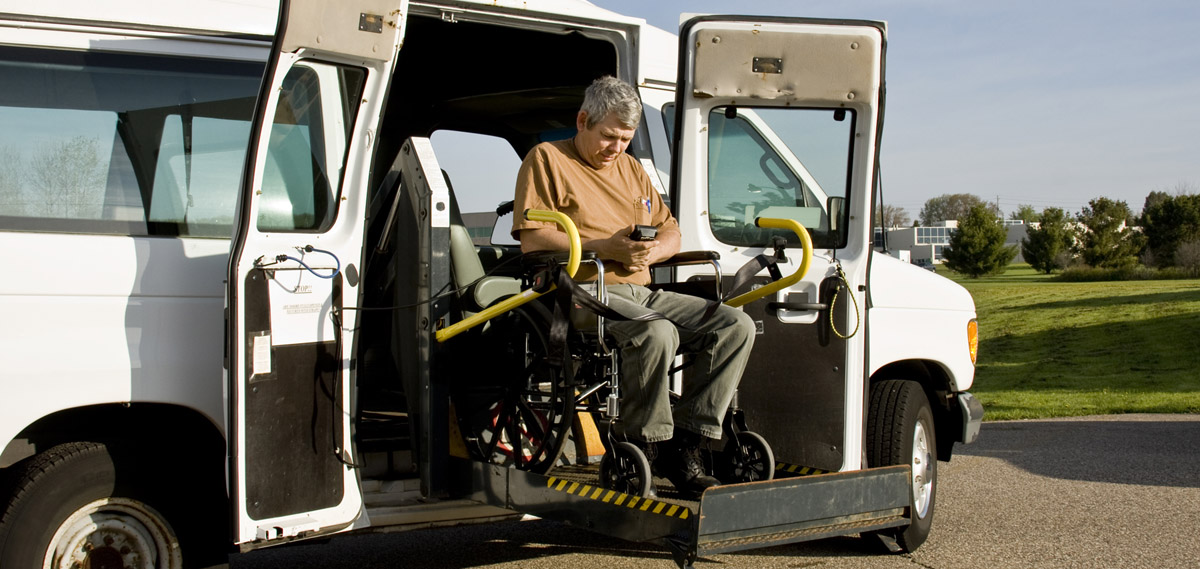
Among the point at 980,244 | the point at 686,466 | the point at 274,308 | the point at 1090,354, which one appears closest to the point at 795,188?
the point at 686,466

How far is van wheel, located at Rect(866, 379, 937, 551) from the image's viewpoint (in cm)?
559

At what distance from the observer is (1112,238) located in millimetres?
57594

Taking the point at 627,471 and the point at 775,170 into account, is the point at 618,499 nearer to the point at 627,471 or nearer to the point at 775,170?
the point at 627,471

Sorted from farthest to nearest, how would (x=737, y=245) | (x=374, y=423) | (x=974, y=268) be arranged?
1. (x=974, y=268)
2. (x=737, y=245)
3. (x=374, y=423)

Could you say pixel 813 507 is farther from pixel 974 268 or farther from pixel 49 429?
pixel 974 268

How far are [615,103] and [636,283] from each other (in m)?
0.78

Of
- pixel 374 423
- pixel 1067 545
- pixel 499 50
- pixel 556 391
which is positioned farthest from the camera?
pixel 499 50

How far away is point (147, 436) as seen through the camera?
13.8ft

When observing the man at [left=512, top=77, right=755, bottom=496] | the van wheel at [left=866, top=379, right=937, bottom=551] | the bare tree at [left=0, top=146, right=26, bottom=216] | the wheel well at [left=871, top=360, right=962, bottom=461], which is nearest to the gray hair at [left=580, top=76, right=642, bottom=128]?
the man at [left=512, top=77, right=755, bottom=496]

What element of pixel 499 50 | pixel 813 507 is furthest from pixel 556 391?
pixel 499 50

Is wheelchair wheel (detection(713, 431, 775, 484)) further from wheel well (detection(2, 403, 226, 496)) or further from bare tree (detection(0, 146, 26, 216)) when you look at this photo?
bare tree (detection(0, 146, 26, 216))

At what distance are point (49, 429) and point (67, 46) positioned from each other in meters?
1.41

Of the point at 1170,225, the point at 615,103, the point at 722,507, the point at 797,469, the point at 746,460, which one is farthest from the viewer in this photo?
the point at 1170,225

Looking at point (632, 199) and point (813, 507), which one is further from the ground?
point (632, 199)
